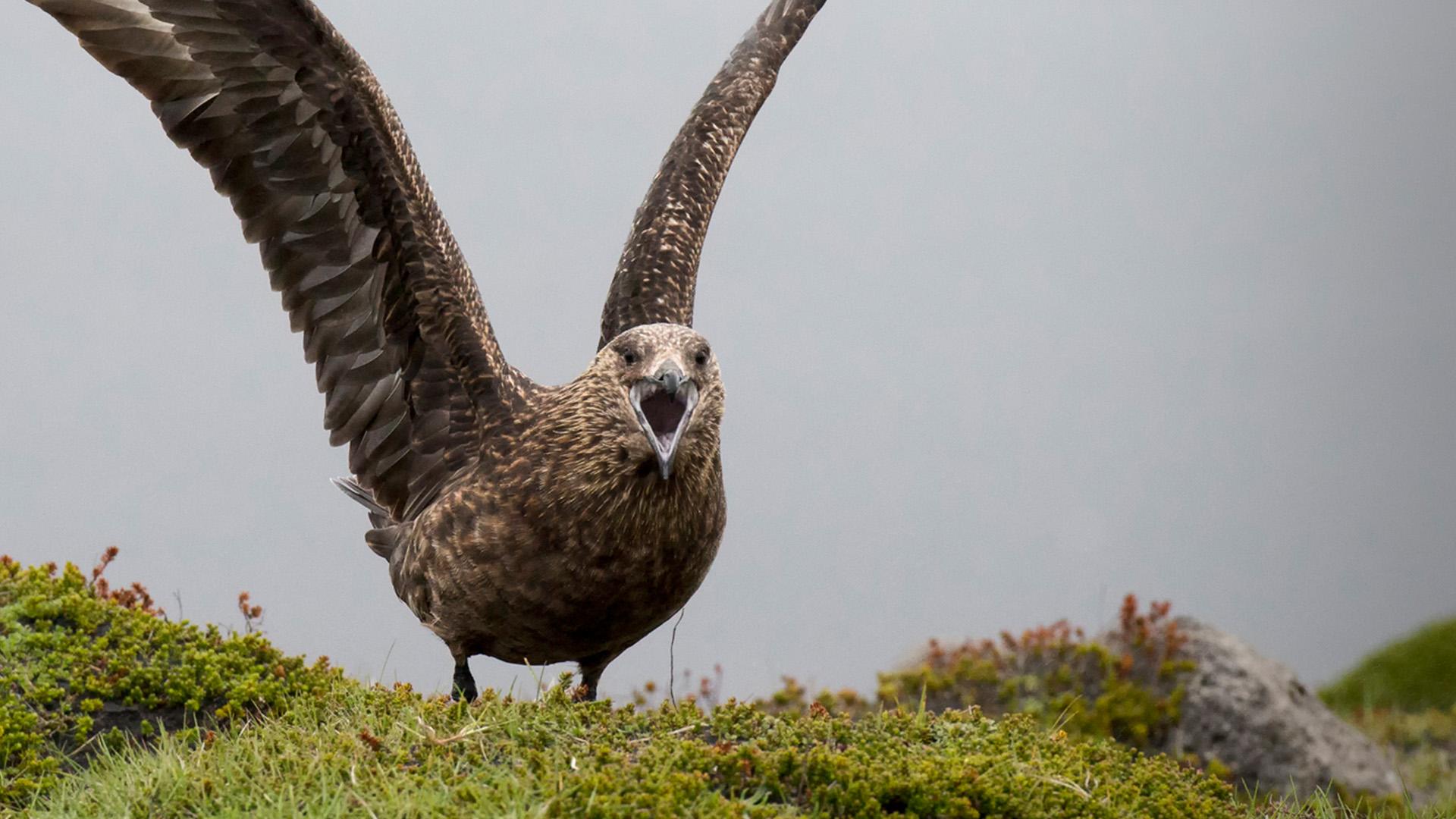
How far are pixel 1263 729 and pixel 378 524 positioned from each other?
17.8ft

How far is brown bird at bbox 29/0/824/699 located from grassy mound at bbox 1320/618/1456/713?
34.0ft

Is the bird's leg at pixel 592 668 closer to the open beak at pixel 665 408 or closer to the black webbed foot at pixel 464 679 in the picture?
the black webbed foot at pixel 464 679

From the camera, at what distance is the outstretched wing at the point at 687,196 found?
22.9 ft

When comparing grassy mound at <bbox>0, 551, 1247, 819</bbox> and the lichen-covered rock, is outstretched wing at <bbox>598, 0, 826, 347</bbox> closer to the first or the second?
grassy mound at <bbox>0, 551, 1247, 819</bbox>

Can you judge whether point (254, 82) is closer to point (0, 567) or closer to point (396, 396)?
point (396, 396)

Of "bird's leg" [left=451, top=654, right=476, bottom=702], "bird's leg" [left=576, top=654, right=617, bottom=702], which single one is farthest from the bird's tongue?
"bird's leg" [left=451, top=654, right=476, bottom=702]

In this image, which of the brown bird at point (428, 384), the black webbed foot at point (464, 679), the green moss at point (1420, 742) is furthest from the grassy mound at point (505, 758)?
the green moss at point (1420, 742)

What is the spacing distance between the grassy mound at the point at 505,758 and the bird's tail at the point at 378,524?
0.70m

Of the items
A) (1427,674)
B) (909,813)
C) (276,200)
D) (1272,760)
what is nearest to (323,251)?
(276,200)

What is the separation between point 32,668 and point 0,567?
0.97 meters

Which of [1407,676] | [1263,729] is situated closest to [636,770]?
[1263,729]

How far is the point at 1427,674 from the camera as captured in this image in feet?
46.1

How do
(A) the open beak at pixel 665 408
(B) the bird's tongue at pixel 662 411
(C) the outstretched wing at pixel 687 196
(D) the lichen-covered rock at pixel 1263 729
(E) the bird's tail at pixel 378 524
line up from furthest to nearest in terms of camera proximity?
(D) the lichen-covered rock at pixel 1263 729
(C) the outstretched wing at pixel 687 196
(E) the bird's tail at pixel 378 524
(B) the bird's tongue at pixel 662 411
(A) the open beak at pixel 665 408

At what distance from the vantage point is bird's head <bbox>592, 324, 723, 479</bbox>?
488 centimetres
